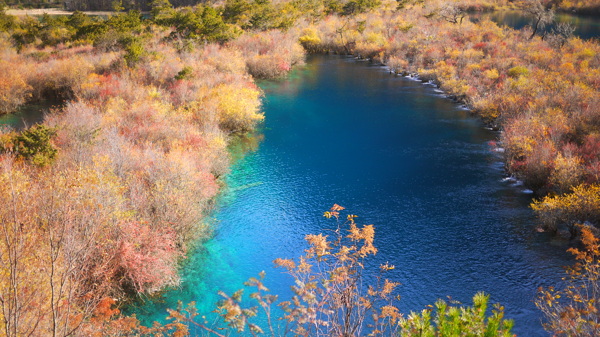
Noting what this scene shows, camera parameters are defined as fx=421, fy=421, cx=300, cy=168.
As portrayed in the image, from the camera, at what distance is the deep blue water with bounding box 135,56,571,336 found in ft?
57.4

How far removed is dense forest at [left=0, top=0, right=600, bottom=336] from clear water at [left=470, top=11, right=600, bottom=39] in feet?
52.3

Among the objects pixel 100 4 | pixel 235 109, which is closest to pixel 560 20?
pixel 235 109

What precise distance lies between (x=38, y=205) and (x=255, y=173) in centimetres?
1430

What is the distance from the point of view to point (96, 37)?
151 ft

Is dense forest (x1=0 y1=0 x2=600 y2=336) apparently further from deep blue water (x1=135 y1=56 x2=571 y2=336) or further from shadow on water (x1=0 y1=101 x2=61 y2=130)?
deep blue water (x1=135 y1=56 x2=571 y2=336)

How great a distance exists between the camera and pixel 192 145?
27609 mm

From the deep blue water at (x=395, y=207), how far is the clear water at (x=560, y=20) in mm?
44172

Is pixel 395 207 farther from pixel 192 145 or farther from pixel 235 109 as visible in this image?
pixel 235 109

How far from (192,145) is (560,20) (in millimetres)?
80791

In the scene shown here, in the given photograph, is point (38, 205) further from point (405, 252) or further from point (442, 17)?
point (442, 17)

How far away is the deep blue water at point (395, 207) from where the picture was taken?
688 inches

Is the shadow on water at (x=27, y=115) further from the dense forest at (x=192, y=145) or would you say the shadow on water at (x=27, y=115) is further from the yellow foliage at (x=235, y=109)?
the yellow foliage at (x=235, y=109)

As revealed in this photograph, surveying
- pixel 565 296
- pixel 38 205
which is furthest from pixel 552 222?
pixel 38 205

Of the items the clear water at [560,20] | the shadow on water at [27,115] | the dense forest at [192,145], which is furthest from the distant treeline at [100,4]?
the shadow on water at [27,115]
